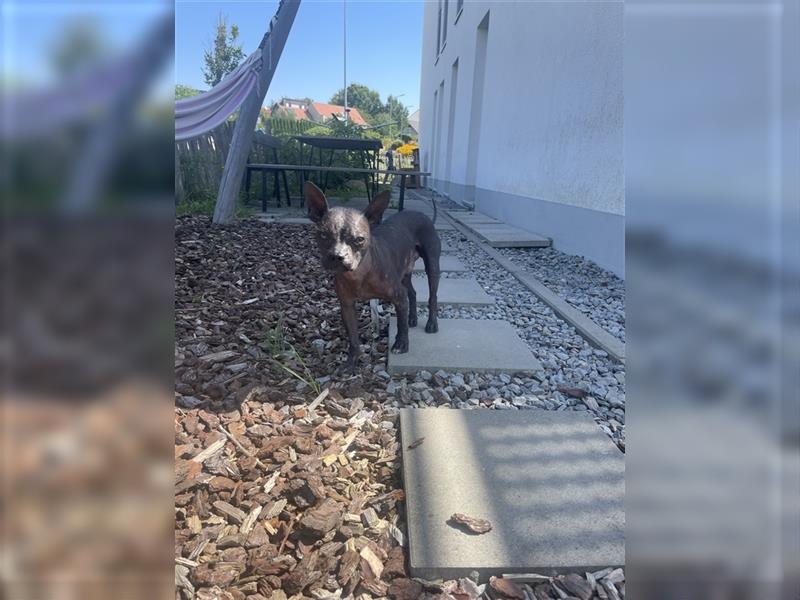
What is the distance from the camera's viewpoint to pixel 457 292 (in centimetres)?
430

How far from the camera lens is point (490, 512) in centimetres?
159

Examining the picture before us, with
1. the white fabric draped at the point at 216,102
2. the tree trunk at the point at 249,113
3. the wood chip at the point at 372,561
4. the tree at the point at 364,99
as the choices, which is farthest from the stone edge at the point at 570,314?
the tree at the point at 364,99

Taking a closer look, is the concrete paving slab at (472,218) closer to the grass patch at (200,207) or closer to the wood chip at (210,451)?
the grass patch at (200,207)

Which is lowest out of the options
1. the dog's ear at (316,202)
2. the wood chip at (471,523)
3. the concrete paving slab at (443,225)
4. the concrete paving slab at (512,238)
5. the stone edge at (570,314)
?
the wood chip at (471,523)

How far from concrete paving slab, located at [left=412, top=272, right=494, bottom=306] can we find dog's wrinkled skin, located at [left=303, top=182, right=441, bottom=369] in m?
0.75

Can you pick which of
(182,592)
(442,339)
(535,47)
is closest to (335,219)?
(442,339)

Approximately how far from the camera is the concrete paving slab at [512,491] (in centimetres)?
143

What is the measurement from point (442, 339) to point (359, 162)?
979 centimetres

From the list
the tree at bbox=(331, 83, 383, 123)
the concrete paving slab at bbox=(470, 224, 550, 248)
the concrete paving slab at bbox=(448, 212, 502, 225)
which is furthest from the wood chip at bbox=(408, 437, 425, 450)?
the tree at bbox=(331, 83, 383, 123)

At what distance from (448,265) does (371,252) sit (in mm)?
3007

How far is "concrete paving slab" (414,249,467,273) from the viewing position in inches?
201

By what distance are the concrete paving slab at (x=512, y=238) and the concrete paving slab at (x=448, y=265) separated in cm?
108

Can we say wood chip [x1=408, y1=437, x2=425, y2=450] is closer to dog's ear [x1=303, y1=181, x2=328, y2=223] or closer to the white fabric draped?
dog's ear [x1=303, y1=181, x2=328, y2=223]
